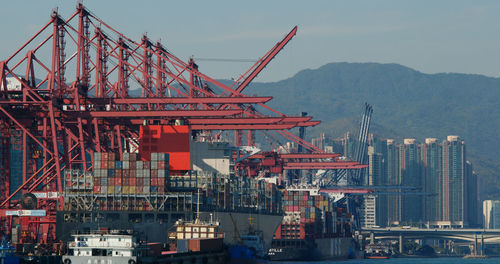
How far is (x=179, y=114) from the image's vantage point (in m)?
98.9

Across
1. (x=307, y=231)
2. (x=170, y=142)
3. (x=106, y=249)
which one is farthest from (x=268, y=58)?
(x=106, y=249)

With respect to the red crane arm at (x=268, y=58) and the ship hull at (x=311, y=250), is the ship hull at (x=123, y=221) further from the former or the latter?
the ship hull at (x=311, y=250)

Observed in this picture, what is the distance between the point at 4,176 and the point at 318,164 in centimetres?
7592

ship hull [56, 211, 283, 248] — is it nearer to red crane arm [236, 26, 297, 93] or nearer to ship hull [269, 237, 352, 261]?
red crane arm [236, 26, 297, 93]

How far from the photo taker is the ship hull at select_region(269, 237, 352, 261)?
459ft

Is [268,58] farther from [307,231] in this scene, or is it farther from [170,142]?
[307,231]

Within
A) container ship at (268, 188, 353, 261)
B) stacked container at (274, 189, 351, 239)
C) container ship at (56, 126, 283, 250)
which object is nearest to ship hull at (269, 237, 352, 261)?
container ship at (268, 188, 353, 261)

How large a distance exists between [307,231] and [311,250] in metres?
2.98

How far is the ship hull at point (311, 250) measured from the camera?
140 meters

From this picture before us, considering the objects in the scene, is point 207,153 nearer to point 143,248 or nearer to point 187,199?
point 187,199

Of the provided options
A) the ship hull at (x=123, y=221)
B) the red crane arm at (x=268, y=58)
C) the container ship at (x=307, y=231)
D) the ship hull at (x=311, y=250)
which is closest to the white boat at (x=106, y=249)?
the ship hull at (x=123, y=221)

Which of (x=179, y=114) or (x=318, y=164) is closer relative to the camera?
(x=179, y=114)

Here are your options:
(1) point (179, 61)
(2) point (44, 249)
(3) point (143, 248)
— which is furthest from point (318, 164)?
(3) point (143, 248)

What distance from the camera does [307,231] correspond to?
150375 millimetres
